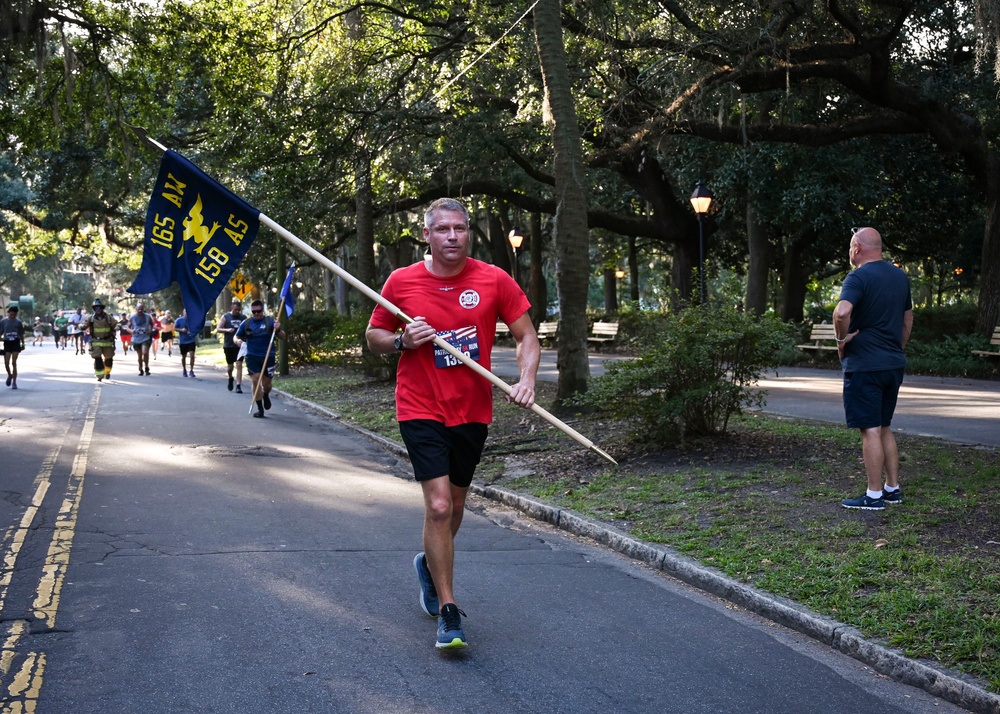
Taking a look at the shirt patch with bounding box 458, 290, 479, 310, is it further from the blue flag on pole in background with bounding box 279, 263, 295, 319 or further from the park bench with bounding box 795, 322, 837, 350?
the park bench with bounding box 795, 322, 837, 350

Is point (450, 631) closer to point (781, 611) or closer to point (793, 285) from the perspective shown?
point (781, 611)

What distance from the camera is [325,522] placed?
852 cm

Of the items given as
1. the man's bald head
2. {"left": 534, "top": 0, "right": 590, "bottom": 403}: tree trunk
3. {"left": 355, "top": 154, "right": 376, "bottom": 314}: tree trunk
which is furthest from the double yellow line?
{"left": 355, "top": 154, "right": 376, "bottom": 314}: tree trunk

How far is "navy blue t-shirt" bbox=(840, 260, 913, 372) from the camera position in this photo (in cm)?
782

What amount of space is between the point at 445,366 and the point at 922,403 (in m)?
12.4

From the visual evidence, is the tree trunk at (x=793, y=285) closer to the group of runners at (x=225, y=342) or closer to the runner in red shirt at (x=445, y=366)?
the group of runners at (x=225, y=342)

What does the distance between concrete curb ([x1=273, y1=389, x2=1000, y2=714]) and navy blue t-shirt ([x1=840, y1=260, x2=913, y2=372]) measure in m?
2.12

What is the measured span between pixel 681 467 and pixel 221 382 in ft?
61.7

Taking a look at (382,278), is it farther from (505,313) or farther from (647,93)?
(505,313)

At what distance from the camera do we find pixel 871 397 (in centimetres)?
773

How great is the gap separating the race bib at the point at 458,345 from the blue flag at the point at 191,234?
179 centimetres

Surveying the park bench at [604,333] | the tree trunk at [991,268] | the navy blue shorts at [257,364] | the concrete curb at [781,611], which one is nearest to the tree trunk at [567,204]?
the concrete curb at [781,611]

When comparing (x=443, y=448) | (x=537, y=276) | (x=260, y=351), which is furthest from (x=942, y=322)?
(x=443, y=448)

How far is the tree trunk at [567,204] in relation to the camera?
44.5 feet
